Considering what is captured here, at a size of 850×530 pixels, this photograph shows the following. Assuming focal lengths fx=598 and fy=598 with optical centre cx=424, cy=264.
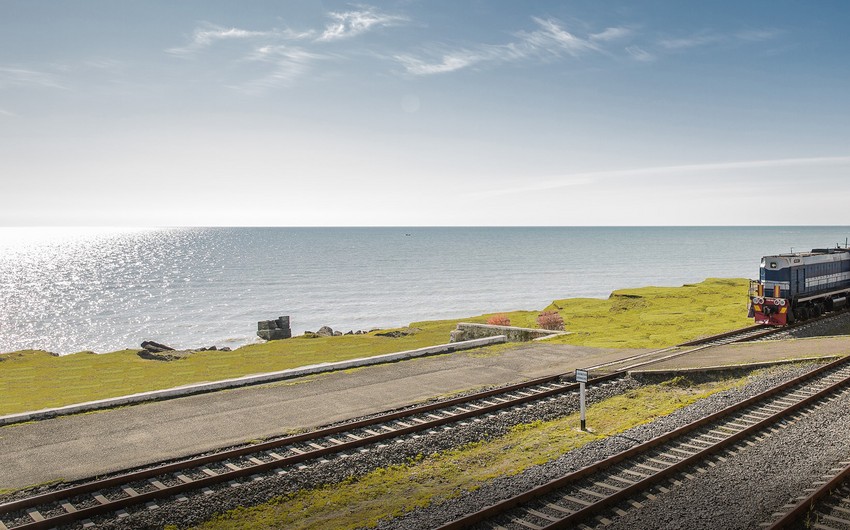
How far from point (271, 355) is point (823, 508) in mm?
27409

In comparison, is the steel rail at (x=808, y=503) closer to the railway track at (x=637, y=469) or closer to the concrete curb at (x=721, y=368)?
the railway track at (x=637, y=469)

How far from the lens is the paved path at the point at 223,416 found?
44.3ft

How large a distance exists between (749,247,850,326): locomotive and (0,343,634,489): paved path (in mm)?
14122

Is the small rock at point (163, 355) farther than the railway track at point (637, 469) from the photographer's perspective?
Yes

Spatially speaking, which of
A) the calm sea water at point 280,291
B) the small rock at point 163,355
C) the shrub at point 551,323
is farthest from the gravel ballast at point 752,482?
the calm sea water at point 280,291

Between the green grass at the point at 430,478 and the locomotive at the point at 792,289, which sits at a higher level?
the locomotive at the point at 792,289

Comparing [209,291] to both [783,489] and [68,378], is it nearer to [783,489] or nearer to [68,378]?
[68,378]

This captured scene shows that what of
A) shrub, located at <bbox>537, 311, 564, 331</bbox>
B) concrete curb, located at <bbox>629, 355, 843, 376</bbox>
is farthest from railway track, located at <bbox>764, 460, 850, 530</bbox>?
shrub, located at <bbox>537, 311, 564, 331</bbox>

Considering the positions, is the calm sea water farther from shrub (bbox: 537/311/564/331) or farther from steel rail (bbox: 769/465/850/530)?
steel rail (bbox: 769/465/850/530)

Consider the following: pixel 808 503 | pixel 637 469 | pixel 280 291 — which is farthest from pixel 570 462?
pixel 280 291

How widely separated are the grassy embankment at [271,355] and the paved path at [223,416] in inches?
215

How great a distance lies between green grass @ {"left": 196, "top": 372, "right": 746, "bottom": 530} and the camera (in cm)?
1078

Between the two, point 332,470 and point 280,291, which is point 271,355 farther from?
point 280,291

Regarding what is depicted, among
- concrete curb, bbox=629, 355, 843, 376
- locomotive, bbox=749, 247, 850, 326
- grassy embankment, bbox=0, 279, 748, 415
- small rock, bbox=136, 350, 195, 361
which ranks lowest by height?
small rock, bbox=136, 350, 195, 361
